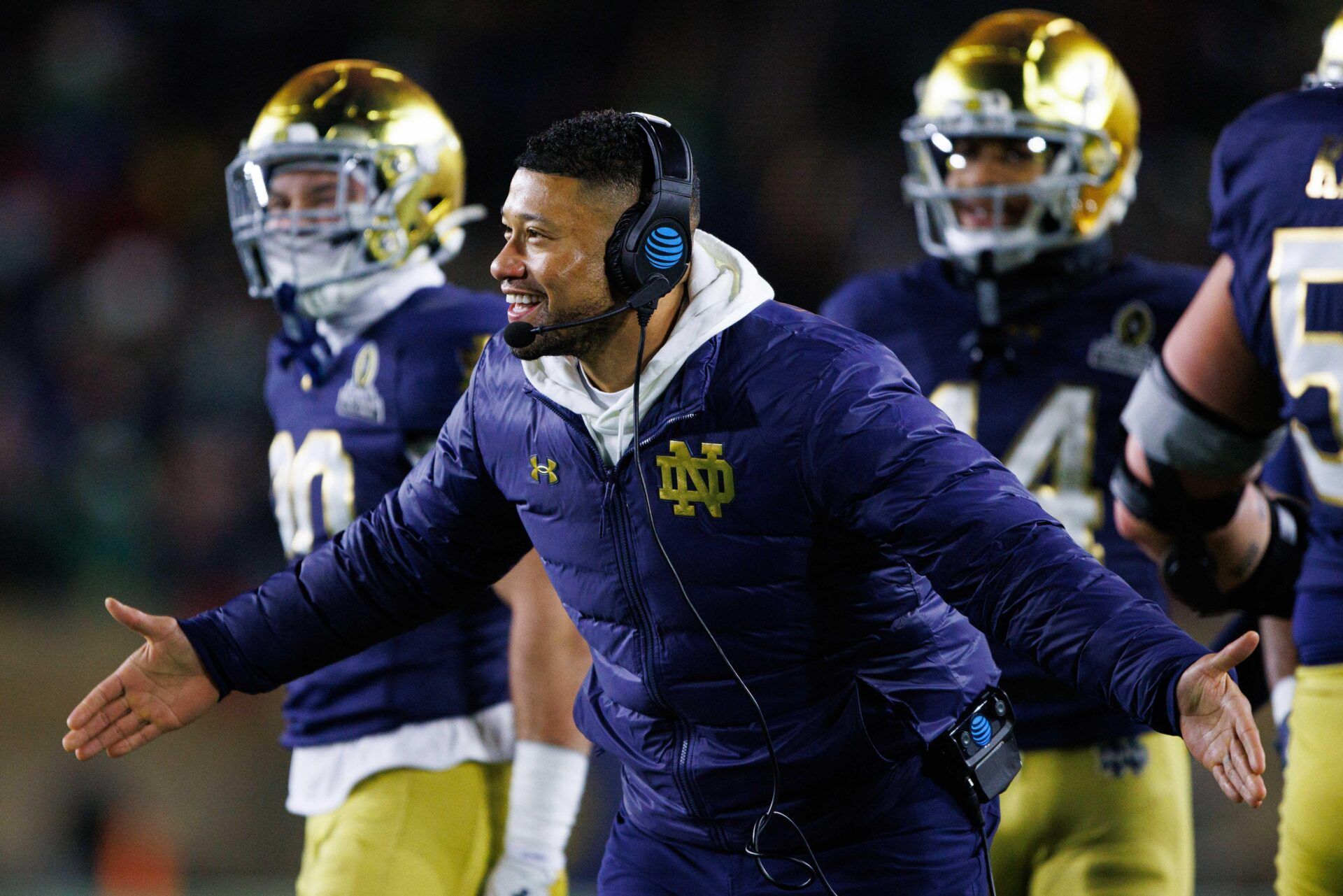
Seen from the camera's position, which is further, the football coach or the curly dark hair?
the curly dark hair

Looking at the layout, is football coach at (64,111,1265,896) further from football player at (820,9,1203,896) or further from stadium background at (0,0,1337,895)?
stadium background at (0,0,1337,895)

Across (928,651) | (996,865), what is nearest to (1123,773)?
(996,865)

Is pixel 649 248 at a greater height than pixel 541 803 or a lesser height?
greater

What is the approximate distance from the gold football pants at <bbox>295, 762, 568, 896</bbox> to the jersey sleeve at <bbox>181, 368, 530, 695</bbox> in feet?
1.49

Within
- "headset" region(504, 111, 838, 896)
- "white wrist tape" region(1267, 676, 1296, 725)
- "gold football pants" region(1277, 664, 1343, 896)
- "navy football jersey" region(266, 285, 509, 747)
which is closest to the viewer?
"headset" region(504, 111, 838, 896)

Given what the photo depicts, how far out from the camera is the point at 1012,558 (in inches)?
68.6

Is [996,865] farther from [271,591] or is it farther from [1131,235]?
[1131,235]

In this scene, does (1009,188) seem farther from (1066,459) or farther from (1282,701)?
(1282,701)

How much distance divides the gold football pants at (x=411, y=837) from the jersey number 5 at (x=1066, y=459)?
3.65 feet

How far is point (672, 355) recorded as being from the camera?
2031 mm

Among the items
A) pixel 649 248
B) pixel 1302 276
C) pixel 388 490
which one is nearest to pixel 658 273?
pixel 649 248

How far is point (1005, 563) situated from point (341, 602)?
1.04m

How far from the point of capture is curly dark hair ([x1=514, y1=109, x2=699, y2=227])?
2080 millimetres

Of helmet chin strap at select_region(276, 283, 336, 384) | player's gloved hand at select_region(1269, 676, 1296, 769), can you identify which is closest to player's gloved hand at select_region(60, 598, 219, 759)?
helmet chin strap at select_region(276, 283, 336, 384)
